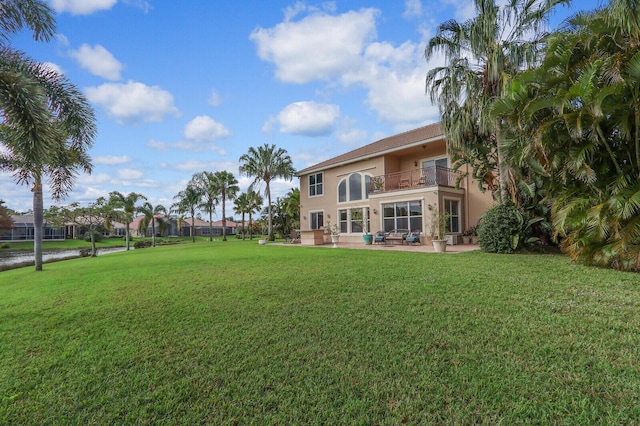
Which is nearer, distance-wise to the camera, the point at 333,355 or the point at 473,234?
the point at 333,355

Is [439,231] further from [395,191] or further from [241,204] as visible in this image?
[241,204]

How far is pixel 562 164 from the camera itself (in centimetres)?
880

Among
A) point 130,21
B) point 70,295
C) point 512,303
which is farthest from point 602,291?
point 130,21

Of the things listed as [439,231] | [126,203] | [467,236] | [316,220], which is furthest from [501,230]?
[126,203]

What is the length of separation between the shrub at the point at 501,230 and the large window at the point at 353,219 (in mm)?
9787

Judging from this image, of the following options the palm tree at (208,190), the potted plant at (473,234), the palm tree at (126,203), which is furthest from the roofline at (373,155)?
the palm tree at (126,203)

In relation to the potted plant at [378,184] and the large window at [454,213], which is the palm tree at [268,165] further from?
the large window at [454,213]

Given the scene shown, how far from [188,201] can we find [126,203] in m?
8.90

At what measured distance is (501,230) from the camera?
11.5 m

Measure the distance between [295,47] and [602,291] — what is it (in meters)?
11.3

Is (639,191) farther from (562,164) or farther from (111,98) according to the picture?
(111,98)

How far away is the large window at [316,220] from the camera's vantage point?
2583 centimetres

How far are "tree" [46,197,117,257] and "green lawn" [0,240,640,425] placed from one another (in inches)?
1006

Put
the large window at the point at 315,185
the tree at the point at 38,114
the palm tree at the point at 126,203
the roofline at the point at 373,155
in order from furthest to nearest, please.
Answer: the palm tree at the point at 126,203 < the large window at the point at 315,185 < the roofline at the point at 373,155 < the tree at the point at 38,114
